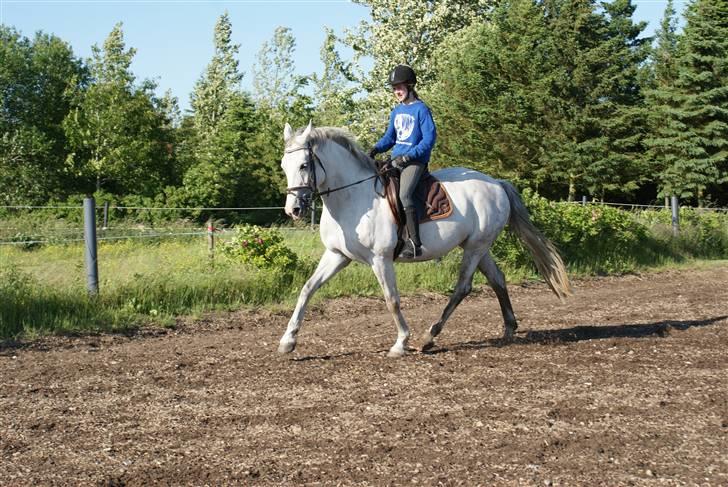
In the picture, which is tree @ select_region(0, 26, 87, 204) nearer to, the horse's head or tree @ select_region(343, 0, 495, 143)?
tree @ select_region(343, 0, 495, 143)

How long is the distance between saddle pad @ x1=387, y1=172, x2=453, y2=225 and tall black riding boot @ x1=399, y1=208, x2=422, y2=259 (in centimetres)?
10

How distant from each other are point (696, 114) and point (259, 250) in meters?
28.9

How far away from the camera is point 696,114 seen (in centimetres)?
3472

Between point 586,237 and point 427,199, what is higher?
point 427,199

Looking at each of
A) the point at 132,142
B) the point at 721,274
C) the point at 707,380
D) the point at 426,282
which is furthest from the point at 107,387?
the point at 132,142

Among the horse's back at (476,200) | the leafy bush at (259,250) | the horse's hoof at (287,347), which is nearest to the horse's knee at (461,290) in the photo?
the horse's back at (476,200)

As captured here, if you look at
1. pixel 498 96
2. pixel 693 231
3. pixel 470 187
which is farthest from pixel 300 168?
pixel 498 96

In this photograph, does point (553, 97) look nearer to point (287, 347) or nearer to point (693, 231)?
point (693, 231)

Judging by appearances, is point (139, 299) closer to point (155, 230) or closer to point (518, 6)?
point (155, 230)

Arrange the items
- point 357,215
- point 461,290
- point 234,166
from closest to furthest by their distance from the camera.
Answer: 1. point 357,215
2. point 461,290
3. point 234,166

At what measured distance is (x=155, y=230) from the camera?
70.7 ft

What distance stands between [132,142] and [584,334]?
38.1m

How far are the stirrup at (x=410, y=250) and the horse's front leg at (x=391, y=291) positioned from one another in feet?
0.60

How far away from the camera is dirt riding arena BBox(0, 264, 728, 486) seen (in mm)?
4547
